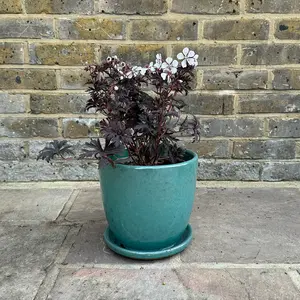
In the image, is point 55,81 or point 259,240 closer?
point 259,240

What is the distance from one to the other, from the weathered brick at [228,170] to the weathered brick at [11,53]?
50.0 inches

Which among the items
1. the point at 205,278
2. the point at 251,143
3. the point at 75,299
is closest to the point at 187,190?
the point at 205,278

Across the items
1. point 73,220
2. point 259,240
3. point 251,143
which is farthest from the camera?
point 251,143

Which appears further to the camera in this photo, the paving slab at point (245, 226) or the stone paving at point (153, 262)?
the paving slab at point (245, 226)

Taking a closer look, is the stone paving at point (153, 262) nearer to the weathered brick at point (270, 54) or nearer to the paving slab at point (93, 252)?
the paving slab at point (93, 252)

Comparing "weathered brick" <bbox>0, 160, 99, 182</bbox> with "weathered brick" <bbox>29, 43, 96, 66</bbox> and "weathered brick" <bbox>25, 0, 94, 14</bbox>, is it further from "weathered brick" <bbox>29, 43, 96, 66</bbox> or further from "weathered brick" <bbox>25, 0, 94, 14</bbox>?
"weathered brick" <bbox>25, 0, 94, 14</bbox>

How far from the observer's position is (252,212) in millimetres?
1892

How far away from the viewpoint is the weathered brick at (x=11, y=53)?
82.5 inches

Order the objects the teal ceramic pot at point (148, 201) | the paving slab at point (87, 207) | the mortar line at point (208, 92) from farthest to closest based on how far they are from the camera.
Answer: the mortar line at point (208, 92) → the paving slab at point (87, 207) → the teal ceramic pot at point (148, 201)

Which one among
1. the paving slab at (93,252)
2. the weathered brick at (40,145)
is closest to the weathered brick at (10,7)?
the weathered brick at (40,145)

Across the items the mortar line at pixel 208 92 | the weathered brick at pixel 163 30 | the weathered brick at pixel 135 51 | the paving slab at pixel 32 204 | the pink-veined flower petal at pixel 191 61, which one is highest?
the weathered brick at pixel 163 30

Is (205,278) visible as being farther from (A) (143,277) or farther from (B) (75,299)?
(B) (75,299)

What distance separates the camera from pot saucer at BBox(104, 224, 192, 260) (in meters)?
1.40

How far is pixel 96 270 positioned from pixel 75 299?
173mm
